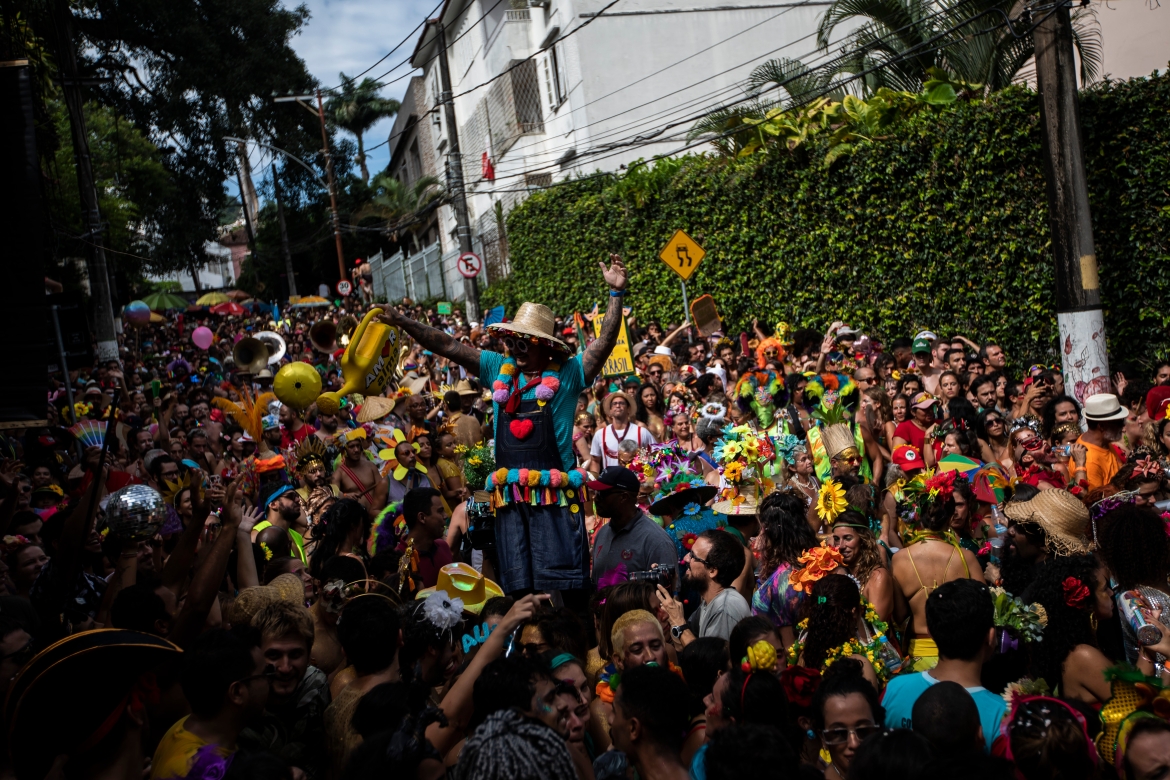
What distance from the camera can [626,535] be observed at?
6.27 metres

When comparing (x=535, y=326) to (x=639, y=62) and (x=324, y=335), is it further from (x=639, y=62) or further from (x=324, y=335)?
(x=639, y=62)

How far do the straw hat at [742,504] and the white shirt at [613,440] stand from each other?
2694 millimetres

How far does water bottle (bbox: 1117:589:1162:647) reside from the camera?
4.19 meters

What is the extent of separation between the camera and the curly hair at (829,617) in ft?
14.3

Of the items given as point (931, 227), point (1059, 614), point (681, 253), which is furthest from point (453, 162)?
point (1059, 614)

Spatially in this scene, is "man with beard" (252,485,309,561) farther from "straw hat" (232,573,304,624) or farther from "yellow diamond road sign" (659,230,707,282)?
"yellow diamond road sign" (659,230,707,282)

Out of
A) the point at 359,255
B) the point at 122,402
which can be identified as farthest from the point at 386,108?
the point at 122,402

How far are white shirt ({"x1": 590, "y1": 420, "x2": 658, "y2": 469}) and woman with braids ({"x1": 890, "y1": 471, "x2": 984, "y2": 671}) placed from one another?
15.5 feet

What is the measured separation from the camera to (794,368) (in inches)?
500

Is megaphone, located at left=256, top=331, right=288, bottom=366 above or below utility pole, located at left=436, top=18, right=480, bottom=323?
below

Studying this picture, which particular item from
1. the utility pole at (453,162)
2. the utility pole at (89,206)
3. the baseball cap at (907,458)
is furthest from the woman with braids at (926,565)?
the utility pole at (453,162)

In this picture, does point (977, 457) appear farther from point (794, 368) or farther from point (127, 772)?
point (127, 772)

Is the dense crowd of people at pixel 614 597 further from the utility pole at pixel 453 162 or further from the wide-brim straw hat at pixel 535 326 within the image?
the utility pole at pixel 453 162

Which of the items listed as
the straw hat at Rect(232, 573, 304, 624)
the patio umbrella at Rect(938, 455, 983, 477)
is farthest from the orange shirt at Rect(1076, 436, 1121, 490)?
the straw hat at Rect(232, 573, 304, 624)
